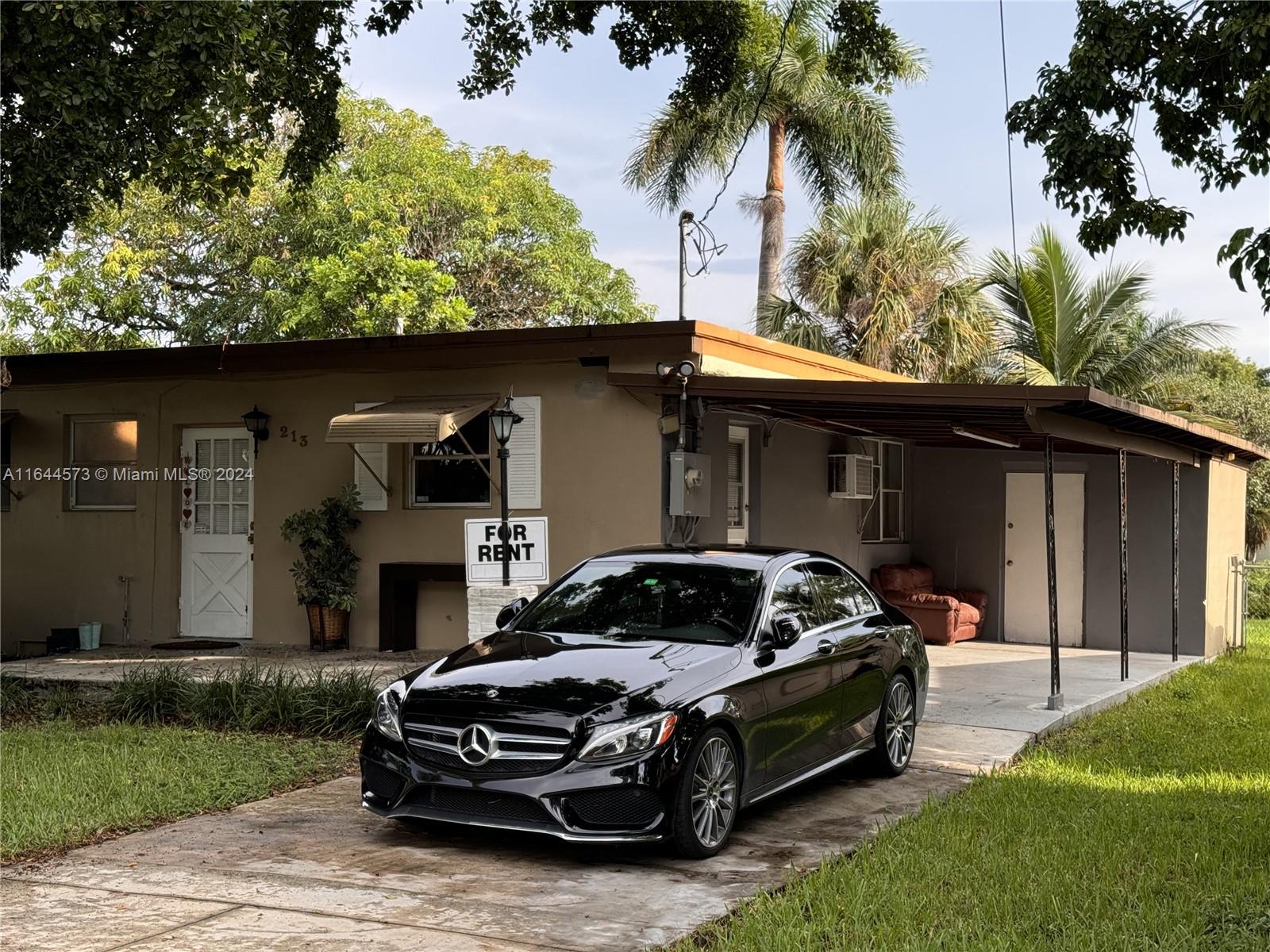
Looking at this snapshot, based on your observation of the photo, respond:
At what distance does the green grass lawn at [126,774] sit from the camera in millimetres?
6586

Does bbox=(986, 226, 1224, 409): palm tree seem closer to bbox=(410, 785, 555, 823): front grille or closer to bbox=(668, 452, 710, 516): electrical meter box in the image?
bbox=(668, 452, 710, 516): electrical meter box

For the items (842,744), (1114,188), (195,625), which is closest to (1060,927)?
(842,744)

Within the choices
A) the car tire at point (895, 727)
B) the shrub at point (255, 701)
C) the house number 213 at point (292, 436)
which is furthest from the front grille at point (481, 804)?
the house number 213 at point (292, 436)

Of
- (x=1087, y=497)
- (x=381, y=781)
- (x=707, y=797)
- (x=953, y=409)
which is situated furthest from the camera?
(x=1087, y=497)

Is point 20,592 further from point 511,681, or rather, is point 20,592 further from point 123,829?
point 511,681

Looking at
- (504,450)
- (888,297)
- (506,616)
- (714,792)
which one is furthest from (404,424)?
(888,297)

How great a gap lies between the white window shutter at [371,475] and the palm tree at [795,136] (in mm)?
15076

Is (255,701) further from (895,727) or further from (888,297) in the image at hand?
(888,297)

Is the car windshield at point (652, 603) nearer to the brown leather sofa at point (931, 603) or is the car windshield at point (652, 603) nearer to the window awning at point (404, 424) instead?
the window awning at point (404, 424)

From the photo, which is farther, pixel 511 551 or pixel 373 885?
pixel 511 551

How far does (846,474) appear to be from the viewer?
15.0 metres

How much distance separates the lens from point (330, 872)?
5.79 meters

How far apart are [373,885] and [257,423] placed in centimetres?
847

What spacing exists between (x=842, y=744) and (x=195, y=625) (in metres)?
8.53
